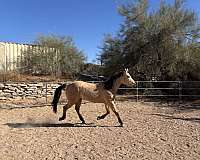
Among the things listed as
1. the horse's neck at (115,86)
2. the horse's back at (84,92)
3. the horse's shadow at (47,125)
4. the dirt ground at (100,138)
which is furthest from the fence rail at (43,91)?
the horse's neck at (115,86)

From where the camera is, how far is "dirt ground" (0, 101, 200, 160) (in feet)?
18.7

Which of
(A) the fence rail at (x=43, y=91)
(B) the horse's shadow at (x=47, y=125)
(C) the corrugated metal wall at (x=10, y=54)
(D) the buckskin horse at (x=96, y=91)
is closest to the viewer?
(B) the horse's shadow at (x=47, y=125)

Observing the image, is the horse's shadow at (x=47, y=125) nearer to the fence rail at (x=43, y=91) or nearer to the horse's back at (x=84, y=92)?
the horse's back at (x=84, y=92)

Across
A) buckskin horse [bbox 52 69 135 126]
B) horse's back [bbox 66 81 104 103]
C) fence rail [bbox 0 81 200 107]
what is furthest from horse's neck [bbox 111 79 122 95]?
fence rail [bbox 0 81 200 107]

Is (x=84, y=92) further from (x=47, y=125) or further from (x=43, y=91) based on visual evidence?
(x=43, y=91)

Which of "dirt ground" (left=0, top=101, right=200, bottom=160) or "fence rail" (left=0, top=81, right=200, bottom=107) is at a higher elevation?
"fence rail" (left=0, top=81, right=200, bottom=107)

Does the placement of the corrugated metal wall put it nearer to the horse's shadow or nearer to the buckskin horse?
the horse's shadow

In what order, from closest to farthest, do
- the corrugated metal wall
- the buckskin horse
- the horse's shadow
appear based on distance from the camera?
the horse's shadow < the buckskin horse < the corrugated metal wall

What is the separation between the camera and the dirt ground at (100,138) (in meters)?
5.70

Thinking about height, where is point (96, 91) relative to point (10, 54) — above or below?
below

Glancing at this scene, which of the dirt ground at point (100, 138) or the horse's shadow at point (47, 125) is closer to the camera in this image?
the dirt ground at point (100, 138)

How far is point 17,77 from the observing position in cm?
1759

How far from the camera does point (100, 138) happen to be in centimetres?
688

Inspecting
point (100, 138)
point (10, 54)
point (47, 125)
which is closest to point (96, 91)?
point (47, 125)
